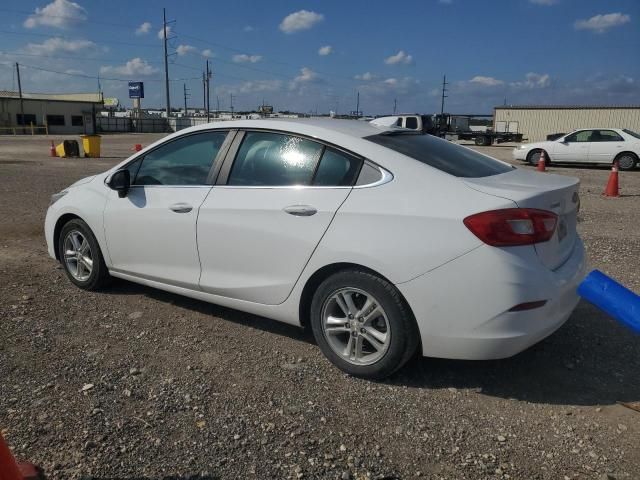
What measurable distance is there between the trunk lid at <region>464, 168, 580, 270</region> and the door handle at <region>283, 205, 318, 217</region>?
0.94m

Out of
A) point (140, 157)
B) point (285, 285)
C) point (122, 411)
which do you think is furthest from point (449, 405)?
point (140, 157)

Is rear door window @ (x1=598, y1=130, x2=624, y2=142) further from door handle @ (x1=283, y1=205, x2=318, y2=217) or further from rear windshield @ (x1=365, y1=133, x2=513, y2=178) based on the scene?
door handle @ (x1=283, y1=205, x2=318, y2=217)

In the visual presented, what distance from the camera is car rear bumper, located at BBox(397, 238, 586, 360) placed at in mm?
2803

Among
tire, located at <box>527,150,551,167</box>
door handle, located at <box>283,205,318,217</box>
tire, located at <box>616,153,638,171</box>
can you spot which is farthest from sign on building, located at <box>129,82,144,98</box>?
door handle, located at <box>283,205,318,217</box>

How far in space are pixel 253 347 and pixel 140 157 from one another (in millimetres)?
1877

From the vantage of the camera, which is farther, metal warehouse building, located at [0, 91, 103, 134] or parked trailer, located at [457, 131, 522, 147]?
metal warehouse building, located at [0, 91, 103, 134]

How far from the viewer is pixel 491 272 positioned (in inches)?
110

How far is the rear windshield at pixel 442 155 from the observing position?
334 cm

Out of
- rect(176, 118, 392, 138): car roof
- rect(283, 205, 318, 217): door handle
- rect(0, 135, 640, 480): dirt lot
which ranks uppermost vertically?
rect(176, 118, 392, 138): car roof

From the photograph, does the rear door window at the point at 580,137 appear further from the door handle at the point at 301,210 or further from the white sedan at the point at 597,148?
the door handle at the point at 301,210

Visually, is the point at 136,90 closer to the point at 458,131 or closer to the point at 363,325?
the point at 458,131

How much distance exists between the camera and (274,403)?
3.05 m

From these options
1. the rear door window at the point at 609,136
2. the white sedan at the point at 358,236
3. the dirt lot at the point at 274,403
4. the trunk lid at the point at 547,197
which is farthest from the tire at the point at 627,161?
the trunk lid at the point at 547,197

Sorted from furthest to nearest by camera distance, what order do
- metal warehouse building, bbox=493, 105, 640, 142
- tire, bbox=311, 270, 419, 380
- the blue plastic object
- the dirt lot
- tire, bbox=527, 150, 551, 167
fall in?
1. metal warehouse building, bbox=493, 105, 640, 142
2. tire, bbox=527, 150, 551, 167
3. tire, bbox=311, 270, 419, 380
4. the dirt lot
5. the blue plastic object
